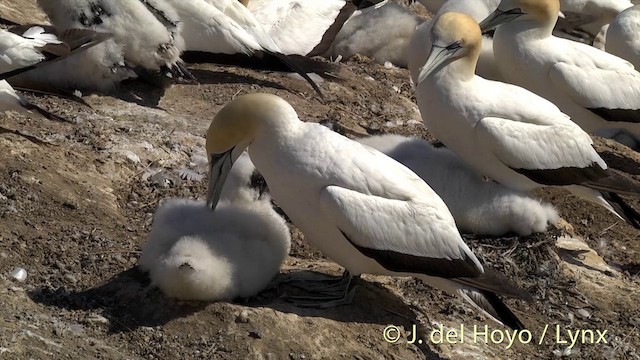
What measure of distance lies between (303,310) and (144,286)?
65cm

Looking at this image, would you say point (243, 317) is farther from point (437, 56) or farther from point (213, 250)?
point (437, 56)

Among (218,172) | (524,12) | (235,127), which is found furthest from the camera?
(524,12)

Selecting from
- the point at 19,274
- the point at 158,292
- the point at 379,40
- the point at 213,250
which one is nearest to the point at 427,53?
the point at 379,40

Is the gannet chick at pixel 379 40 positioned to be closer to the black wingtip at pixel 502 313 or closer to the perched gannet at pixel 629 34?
the perched gannet at pixel 629 34

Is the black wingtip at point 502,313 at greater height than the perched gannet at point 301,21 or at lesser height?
greater

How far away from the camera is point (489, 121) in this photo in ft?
18.8

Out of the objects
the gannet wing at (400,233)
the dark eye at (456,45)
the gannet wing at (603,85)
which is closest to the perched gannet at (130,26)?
the dark eye at (456,45)

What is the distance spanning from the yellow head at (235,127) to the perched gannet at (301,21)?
3253 mm

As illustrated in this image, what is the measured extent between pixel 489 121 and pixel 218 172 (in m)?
1.58

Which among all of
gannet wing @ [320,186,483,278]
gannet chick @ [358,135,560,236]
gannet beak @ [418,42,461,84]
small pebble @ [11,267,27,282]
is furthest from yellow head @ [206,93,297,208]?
gannet chick @ [358,135,560,236]

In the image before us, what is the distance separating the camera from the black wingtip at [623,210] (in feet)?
20.7

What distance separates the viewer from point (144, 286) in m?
4.68

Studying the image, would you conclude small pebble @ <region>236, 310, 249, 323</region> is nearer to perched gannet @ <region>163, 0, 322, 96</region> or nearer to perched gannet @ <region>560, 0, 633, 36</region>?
perched gannet @ <region>163, 0, 322, 96</region>

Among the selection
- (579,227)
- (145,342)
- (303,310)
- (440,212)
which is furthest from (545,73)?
(145,342)
